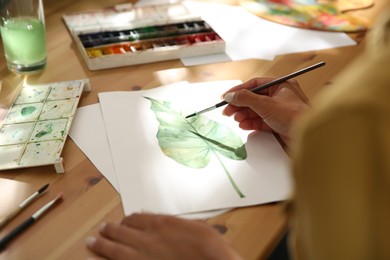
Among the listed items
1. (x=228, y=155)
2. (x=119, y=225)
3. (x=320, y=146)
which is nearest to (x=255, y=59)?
(x=228, y=155)

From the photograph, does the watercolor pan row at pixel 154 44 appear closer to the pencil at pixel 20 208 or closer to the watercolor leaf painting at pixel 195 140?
the watercolor leaf painting at pixel 195 140

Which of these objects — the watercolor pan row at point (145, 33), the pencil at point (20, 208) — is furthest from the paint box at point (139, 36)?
the pencil at point (20, 208)

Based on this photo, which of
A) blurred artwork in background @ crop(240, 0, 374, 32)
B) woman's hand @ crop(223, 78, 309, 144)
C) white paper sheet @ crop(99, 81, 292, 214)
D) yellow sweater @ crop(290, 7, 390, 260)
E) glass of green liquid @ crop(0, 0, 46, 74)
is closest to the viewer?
yellow sweater @ crop(290, 7, 390, 260)

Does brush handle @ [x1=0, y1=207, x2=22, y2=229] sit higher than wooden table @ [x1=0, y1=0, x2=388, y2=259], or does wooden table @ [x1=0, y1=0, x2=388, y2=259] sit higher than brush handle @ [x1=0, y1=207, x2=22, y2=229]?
brush handle @ [x1=0, y1=207, x2=22, y2=229]

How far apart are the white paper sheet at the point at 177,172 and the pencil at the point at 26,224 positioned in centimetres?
10

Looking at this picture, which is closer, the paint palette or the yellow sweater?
the yellow sweater

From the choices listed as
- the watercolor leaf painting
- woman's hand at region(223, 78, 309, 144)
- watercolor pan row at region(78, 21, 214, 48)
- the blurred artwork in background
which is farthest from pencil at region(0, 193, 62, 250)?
the blurred artwork in background

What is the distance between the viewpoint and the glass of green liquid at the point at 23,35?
35.6 inches

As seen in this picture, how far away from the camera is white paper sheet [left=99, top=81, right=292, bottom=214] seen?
0.67 metres

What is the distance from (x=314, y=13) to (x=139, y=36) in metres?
0.47

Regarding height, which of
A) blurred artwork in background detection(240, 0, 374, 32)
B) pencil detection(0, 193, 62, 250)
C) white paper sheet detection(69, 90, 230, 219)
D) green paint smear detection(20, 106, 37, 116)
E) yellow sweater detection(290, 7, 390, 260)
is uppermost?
yellow sweater detection(290, 7, 390, 260)

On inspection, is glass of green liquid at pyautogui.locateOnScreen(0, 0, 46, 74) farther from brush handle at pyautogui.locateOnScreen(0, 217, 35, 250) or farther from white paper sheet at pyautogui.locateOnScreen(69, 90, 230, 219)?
brush handle at pyautogui.locateOnScreen(0, 217, 35, 250)

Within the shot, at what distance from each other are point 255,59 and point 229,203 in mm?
443

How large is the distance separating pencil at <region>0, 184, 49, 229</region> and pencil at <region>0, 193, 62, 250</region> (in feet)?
0.07
